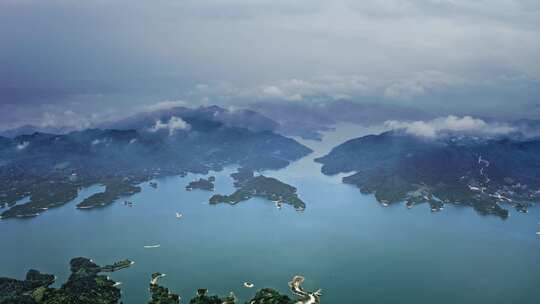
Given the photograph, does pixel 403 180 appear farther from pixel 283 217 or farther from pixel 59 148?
pixel 59 148

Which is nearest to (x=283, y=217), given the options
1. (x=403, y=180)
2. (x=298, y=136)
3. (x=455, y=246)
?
(x=455, y=246)

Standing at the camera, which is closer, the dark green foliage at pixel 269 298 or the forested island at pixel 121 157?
the dark green foliage at pixel 269 298

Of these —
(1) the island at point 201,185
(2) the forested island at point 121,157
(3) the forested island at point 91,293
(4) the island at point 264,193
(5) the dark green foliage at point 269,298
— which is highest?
(2) the forested island at point 121,157

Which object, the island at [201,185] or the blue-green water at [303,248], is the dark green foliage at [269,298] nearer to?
the blue-green water at [303,248]

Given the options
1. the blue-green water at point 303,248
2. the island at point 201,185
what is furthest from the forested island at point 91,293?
the island at point 201,185

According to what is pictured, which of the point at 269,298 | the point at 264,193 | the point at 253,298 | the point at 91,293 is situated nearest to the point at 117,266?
the point at 91,293

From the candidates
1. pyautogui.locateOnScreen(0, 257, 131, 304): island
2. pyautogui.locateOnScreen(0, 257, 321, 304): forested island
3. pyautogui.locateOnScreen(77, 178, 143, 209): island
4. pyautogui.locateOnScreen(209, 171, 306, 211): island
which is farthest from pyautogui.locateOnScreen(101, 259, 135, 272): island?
pyautogui.locateOnScreen(77, 178, 143, 209): island

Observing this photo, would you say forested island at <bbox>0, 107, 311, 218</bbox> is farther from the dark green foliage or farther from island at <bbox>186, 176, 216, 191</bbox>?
the dark green foliage
